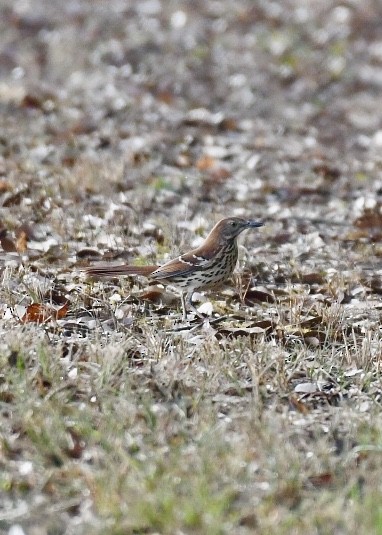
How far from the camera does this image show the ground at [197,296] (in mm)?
4355

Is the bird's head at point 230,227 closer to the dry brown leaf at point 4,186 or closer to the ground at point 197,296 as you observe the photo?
the ground at point 197,296

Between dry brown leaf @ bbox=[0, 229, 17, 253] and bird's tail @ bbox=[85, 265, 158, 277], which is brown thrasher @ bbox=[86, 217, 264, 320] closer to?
bird's tail @ bbox=[85, 265, 158, 277]

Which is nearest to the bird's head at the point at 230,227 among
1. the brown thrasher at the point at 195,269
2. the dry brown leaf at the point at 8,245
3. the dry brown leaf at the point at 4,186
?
the brown thrasher at the point at 195,269

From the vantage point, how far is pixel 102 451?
4.60 meters

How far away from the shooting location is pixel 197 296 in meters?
6.90

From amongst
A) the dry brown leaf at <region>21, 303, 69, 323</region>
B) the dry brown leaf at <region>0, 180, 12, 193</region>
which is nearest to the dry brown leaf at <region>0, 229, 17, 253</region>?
the dry brown leaf at <region>0, 180, 12, 193</region>

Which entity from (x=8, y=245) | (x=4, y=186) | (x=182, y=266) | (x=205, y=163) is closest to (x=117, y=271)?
(x=182, y=266)

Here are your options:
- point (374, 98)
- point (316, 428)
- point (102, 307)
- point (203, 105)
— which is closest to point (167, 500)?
point (316, 428)

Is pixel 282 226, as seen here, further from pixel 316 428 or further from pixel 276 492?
pixel 276 492

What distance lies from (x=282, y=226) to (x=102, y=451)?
4.39 m

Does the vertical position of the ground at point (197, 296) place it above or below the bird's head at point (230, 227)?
below

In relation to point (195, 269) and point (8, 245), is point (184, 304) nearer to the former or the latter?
point (195, 269)

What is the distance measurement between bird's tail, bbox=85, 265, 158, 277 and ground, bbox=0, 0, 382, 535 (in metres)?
0.14

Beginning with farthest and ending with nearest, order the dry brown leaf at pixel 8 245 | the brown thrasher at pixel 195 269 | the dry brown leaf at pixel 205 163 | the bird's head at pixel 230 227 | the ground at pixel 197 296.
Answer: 1. the dry brown leaf at pixel 205 163
2. the dry brown leaf at pixel 8 245
3. the bird's head at pixel 230 227
4. the brown thrasher at pixel 195 269
5. the ground at pixel 197 296
